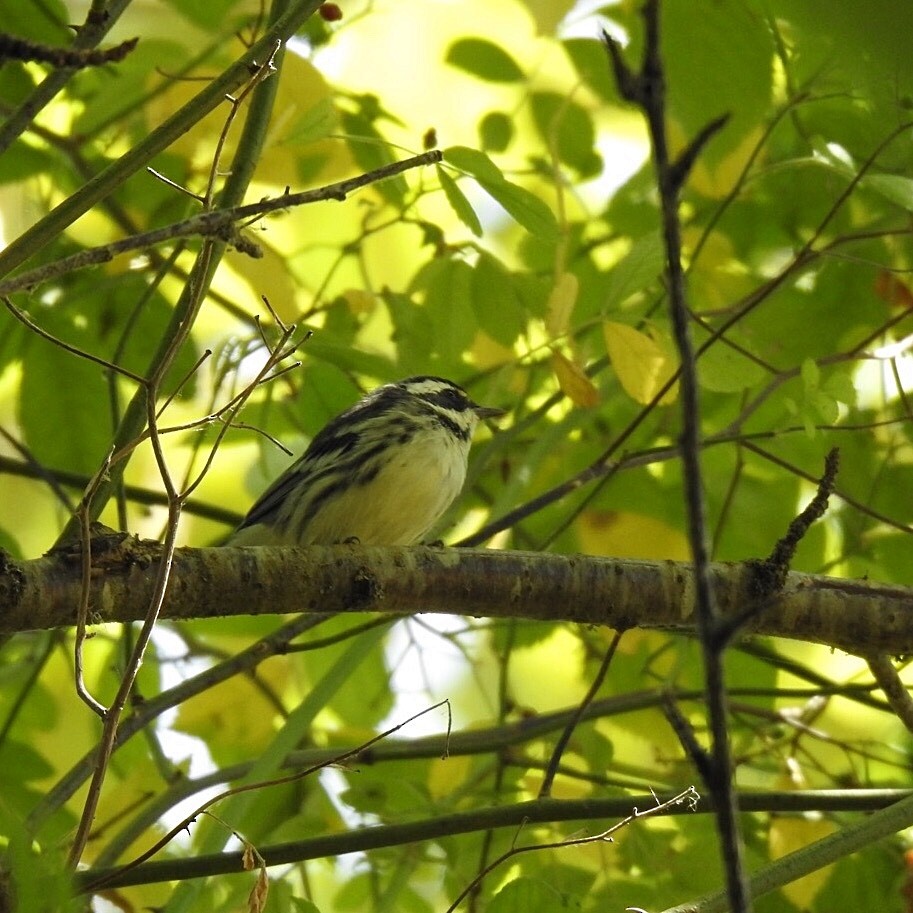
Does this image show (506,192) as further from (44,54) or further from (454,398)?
(454,398)

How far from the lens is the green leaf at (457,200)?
2.84 meters

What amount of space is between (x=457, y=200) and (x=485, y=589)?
849 millimetres

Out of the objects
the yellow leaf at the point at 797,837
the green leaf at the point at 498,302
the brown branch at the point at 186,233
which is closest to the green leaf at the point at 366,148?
the green leaf at the point at 498,302

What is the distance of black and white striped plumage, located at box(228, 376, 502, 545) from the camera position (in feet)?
14.2

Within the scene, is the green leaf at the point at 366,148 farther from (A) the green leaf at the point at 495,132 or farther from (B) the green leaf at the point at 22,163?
(B) the green leaf at the point at 22,163

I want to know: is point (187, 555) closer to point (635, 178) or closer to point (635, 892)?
point (635, 892)

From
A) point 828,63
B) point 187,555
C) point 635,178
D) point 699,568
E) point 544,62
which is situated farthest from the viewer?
point 544,62

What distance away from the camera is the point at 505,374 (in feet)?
11.6

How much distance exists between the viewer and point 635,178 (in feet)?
14.0

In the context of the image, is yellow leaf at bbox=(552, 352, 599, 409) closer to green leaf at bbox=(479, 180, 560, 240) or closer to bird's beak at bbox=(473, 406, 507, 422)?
green leaf at bbox=(479, 180, 560, 240)

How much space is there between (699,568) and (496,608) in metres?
1.68

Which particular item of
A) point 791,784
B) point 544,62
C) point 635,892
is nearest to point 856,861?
point 791,784

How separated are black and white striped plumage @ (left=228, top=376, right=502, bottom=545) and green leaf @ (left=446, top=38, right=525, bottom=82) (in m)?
1.03

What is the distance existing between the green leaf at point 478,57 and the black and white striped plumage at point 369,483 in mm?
1029
